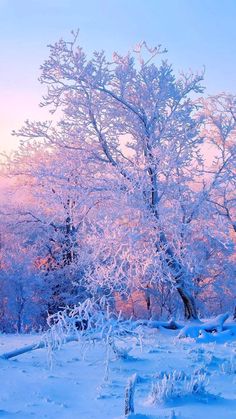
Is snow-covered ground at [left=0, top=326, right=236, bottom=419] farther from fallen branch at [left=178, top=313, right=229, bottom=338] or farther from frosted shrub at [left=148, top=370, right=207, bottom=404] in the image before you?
fallen branch at [left=178, top=313, right=229, bottom=338]

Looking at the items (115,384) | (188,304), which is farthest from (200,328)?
(115,384)

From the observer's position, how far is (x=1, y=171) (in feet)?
65.6

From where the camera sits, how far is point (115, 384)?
6.69m

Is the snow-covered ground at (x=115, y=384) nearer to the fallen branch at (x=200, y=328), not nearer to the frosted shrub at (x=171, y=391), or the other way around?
the frosted shrub at (x=171, y=391)

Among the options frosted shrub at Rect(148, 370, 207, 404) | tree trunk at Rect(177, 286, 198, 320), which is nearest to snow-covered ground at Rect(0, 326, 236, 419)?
frosted shrub at Rect(148, 370, 207, 404)

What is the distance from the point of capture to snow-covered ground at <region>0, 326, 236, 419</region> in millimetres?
5543

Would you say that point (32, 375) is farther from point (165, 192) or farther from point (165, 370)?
point (165, 192)

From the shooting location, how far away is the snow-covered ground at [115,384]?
18.2ft

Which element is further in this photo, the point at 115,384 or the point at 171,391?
the point at 115,384

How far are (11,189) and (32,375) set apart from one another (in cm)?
1697

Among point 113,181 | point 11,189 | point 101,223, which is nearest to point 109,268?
point 101,223

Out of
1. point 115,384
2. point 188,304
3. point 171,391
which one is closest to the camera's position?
point 171,391

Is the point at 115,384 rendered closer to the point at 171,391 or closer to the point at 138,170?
the point at 171,391

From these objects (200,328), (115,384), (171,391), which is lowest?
(200,328)
